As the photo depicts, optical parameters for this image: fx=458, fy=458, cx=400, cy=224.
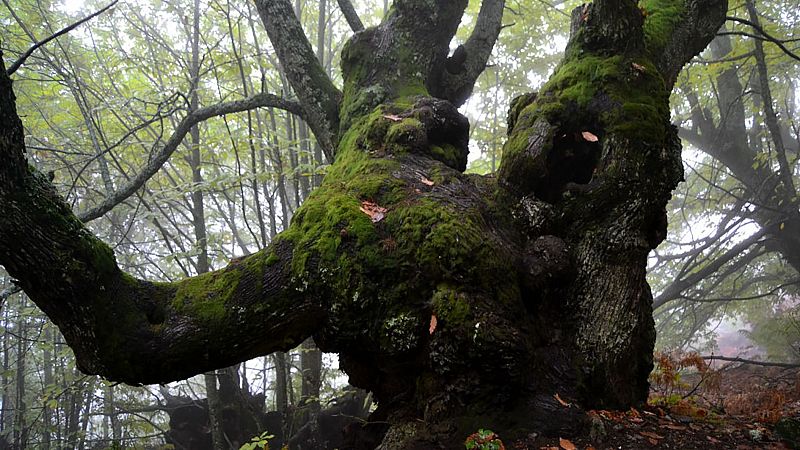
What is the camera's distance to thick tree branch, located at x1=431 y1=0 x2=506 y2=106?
15.5ft

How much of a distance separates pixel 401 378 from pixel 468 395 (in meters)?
0.46

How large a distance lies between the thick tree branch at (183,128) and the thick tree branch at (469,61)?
151 cm

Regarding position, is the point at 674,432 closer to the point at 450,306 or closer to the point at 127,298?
the point at 450,306

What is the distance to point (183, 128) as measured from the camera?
4.15 metres

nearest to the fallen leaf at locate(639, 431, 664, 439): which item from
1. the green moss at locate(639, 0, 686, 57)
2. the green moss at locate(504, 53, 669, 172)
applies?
the green moss at locate(504, 53, 669, 172)

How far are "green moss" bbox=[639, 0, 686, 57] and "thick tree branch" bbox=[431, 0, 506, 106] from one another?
1.56m

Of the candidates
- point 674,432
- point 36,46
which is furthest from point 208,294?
point 674,432

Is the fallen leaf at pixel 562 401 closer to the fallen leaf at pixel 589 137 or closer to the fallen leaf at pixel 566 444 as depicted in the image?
the fallen leaf at pixel 566 444

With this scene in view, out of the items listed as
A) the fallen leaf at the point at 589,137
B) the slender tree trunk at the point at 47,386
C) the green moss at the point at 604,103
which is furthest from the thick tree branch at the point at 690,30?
the slender tree trunk at the point at 47,386

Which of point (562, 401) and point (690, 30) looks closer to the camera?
point (562, 401)

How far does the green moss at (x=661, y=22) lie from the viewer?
3.55 metres

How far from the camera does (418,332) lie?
94.1 inches

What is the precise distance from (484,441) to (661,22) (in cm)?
348

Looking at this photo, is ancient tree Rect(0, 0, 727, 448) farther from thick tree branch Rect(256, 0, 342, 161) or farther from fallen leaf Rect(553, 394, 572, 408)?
thick tree branch Rect(256, 0, 342, 161)
